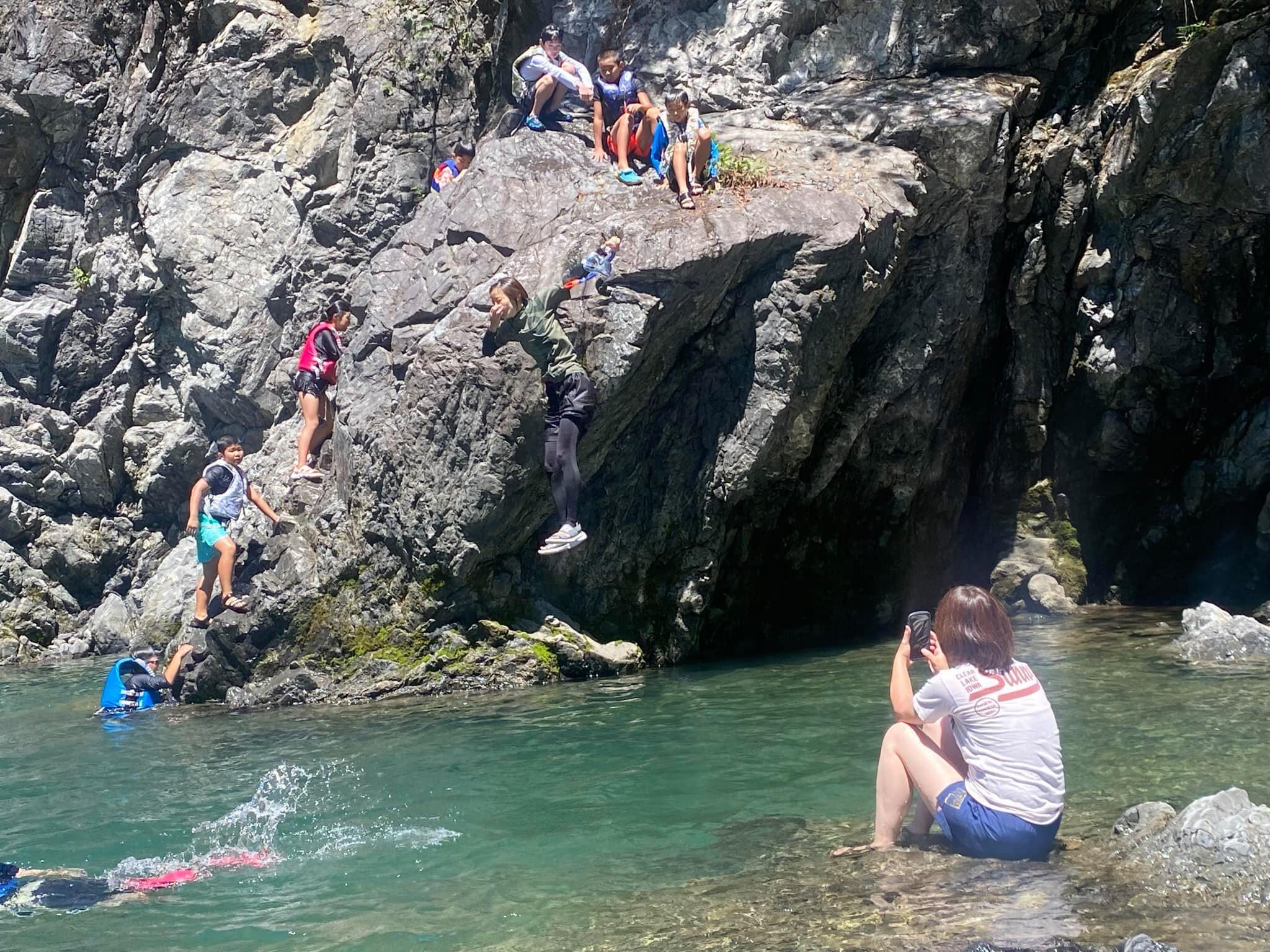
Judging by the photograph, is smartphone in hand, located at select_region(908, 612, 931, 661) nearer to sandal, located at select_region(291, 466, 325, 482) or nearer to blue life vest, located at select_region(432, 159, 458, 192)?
sandal, located at select_region(291, 466, 325, 482)

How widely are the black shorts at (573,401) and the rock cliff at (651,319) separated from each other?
45 cm

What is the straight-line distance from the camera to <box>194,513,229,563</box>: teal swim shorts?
506 inches

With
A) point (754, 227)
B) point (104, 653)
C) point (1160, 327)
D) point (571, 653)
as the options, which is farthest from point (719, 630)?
point (104, 653)

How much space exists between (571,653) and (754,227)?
219 inches

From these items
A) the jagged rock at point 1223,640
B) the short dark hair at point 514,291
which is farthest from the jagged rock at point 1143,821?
the short dark hair at point 514,291

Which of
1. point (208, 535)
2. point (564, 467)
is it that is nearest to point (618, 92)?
point (564, 467)

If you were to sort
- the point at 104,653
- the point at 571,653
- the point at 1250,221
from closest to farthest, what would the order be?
1. the point at 571,653
2. the point at 1250,221
3. the point at 104,653

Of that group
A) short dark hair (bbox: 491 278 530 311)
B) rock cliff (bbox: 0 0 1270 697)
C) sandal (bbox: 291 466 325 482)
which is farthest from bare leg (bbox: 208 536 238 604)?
short dark hair (bbox: 491 278 530 311)

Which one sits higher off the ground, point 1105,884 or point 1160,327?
point 1160,327

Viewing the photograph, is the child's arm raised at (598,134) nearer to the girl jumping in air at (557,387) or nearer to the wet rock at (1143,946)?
the girl jumping in air at (557,387)

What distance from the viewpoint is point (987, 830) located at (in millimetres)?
5406

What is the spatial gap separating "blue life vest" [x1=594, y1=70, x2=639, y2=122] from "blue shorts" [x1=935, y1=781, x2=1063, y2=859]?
11625 millimetres

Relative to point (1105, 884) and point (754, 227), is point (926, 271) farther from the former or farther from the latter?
point (1105, 884)

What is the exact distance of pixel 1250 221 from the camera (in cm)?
1552
